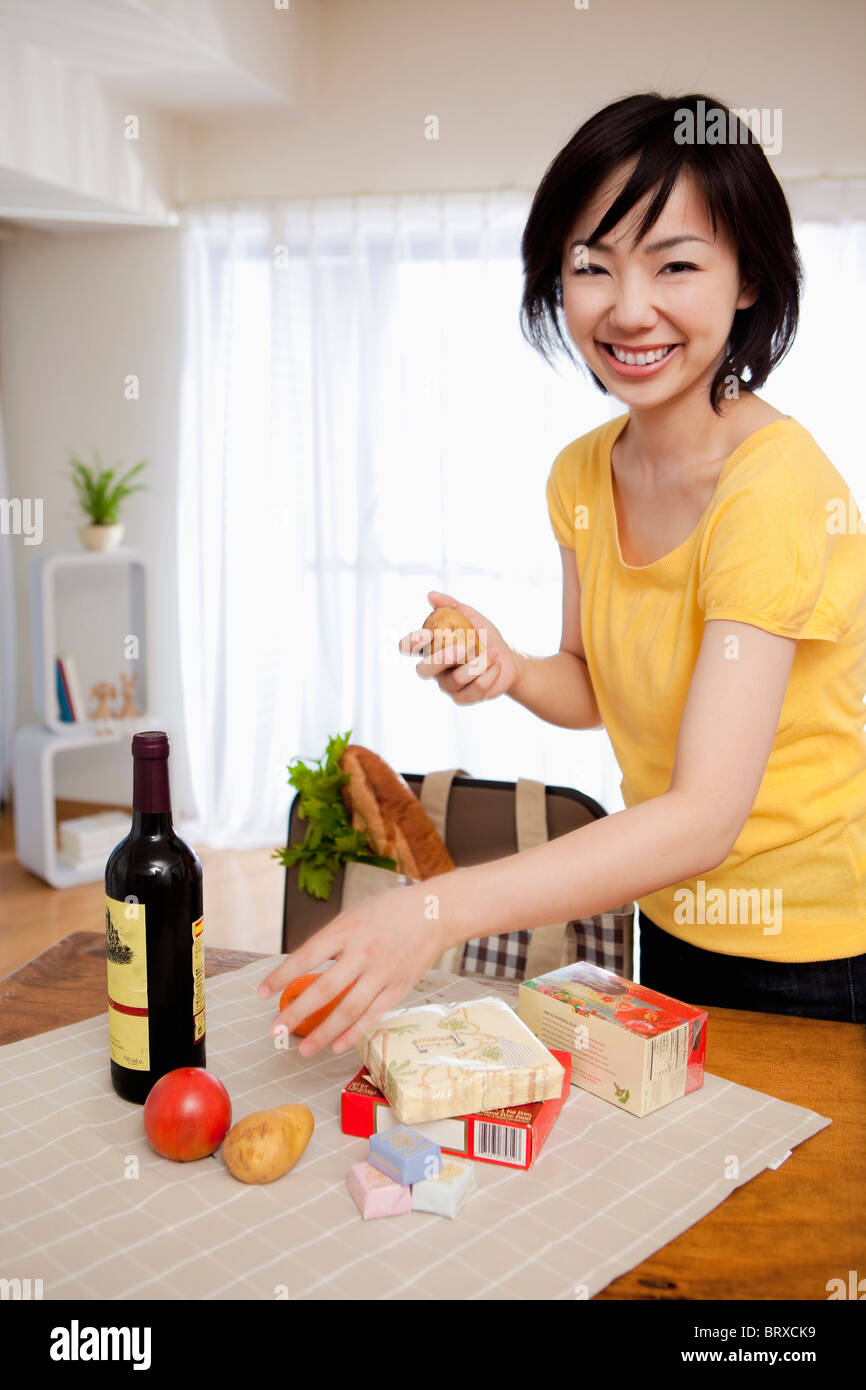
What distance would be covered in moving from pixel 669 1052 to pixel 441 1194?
24cm

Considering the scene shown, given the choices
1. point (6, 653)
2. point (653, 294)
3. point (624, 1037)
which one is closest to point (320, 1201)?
point (624, 1037)

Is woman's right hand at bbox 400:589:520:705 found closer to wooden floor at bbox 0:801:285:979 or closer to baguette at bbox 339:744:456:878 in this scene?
baguette at bbox 339:744:456:878

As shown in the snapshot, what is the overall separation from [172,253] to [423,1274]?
14.3 ft

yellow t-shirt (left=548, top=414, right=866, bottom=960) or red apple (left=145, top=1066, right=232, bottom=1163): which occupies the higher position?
yellow t-shirt (left=548, top=414, right=866, bottom=960)

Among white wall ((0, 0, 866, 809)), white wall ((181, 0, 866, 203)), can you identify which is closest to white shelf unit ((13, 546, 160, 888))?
white wall ((0, 0, 866, 809))

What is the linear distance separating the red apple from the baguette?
72 centimetres

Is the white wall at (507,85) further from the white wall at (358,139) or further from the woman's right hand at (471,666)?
the woman's right hand at (471,666)

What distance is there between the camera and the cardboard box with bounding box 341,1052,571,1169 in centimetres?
83

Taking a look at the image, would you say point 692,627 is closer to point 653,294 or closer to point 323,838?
point 653,294

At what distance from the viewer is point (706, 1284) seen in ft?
2.37

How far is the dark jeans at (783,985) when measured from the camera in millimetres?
1199

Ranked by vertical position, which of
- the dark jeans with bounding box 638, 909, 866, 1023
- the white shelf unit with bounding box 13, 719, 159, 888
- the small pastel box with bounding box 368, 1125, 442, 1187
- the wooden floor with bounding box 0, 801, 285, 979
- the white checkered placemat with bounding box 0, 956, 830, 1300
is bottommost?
the wooden floor with bounding box 0, 801, 285, 979

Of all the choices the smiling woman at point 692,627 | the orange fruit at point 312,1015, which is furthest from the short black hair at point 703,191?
the orange fruit at point 312,1015

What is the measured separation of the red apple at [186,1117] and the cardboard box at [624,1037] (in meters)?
0.29
